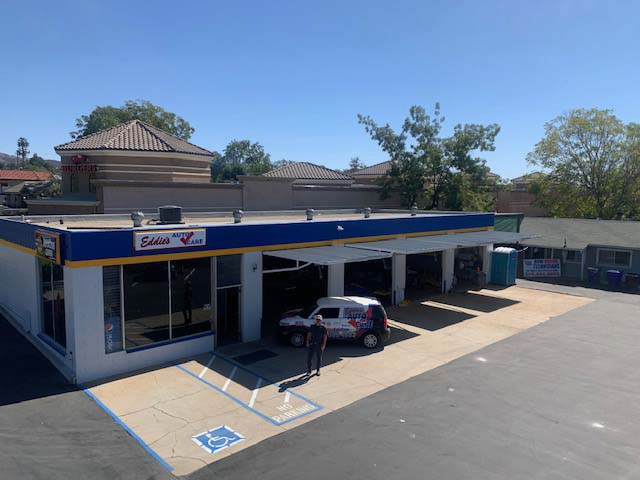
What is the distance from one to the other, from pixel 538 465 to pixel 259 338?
10.5m

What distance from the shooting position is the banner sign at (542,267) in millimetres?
32719

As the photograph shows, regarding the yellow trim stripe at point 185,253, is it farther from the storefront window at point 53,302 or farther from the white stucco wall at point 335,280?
the white stucco wall at point 335,280

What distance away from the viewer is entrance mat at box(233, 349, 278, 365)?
50.4 ft

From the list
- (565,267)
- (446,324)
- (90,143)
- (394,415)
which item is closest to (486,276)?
(565,267)

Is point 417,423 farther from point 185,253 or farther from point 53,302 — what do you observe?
point 53,302

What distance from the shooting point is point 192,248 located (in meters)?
15.6

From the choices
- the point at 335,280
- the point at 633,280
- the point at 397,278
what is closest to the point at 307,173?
the point at 397,278

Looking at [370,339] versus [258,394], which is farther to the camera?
[370,339]

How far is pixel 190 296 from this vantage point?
1599 cm

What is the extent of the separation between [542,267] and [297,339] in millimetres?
22981

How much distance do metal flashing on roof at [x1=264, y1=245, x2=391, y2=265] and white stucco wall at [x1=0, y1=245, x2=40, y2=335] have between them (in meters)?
8.51

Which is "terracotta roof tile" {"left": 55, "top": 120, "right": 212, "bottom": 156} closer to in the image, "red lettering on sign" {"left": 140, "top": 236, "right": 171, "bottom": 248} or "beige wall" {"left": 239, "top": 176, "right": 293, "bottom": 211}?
"beige wall" {"left": 239, "top": 176, "right": 293, "bottom": 211}

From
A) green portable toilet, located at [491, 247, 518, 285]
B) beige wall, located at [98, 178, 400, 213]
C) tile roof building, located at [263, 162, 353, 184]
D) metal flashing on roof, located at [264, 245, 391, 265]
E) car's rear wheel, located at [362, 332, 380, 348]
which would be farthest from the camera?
tile roof building, located at [263, 162, 353, 184]

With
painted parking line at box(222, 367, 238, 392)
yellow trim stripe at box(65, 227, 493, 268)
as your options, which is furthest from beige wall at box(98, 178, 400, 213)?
painted parking line at box(222, 367, 238, 392)
